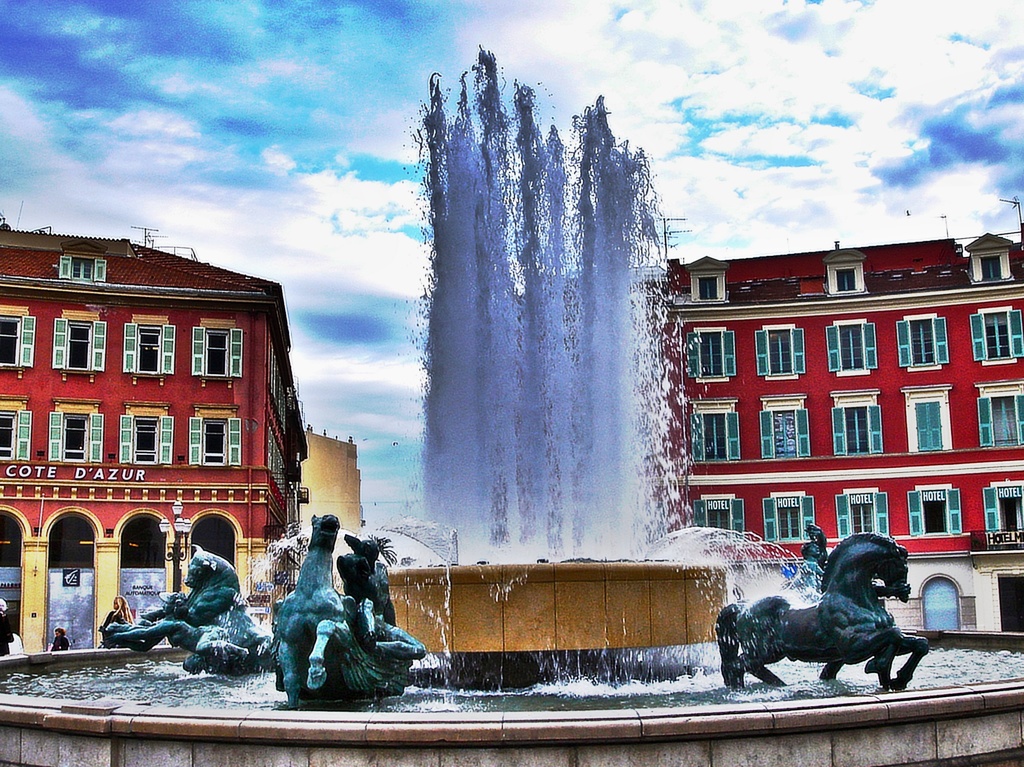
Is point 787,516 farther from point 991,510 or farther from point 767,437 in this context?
point 991,510

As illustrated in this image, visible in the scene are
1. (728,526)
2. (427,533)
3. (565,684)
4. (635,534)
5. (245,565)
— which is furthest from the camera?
(728,526)

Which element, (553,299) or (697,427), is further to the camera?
(697,427)

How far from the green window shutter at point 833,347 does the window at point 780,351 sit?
3.47 ft

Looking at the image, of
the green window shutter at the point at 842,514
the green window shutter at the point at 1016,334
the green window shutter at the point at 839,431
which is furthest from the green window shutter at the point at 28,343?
the green window shutter at the point at 1016,334

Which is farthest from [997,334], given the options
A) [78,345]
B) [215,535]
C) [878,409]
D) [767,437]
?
[78,345]

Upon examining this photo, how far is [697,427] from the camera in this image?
1810 inches

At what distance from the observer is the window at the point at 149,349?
40094 millimetres

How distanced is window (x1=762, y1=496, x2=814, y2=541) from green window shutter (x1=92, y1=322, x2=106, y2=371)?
85.1ft

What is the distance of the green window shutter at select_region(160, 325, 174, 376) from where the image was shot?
40.3 m

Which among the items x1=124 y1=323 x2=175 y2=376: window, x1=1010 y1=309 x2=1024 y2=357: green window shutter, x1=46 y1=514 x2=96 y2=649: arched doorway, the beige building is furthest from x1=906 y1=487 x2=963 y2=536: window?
the beige building

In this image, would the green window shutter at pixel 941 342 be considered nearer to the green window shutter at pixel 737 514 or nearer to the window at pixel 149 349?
the green window shutter at pixel 737 514

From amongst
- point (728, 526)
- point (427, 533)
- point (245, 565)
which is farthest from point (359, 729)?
point (728, 526)

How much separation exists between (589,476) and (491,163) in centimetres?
560

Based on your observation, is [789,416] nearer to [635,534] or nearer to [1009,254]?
[1009,254]
